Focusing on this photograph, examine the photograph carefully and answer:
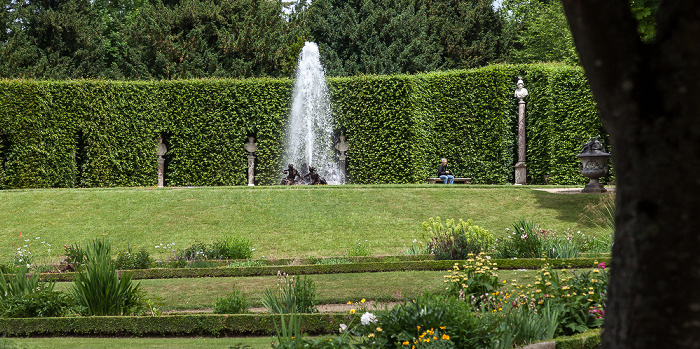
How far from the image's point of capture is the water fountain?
22.4 meters

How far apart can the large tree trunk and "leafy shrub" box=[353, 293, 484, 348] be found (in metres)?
2.45

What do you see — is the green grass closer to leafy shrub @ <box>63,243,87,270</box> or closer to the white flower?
leafy shrub @ <box>63,243,87,270</box>

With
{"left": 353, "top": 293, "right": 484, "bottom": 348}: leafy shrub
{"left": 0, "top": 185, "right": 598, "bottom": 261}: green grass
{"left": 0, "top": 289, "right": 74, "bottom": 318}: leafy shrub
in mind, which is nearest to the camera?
{"left": 353, "top": 293, "right": 484, "bottom": 348}: leafy shrub

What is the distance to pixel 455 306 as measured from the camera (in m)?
4.82

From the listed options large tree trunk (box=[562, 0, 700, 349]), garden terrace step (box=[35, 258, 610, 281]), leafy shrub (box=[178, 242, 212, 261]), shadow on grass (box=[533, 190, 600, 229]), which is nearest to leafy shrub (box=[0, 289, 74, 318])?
garden terrace step (box=[35, 258, 610, 281])

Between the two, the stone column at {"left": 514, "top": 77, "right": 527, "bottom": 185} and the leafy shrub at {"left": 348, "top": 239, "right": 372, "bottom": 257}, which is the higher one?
the stone column at {"left": 514, "top": 77, "right": 527, "bottom": 185}

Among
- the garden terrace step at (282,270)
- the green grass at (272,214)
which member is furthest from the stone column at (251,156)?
the garden terrace step at (282,270)

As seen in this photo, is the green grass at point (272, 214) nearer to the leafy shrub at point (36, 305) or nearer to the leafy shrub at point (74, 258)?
the leafy shrub at point (74, 258)

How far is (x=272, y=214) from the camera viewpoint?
14922mm

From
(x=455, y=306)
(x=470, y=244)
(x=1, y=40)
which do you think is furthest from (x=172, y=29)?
(x=455, y=306)

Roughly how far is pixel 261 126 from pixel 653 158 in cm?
2074

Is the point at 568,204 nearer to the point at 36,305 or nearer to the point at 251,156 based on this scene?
the point at 251,156

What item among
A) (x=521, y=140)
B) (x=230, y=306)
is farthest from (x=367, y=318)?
(x=521, y=140)

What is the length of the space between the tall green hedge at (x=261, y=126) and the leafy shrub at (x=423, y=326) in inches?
669
